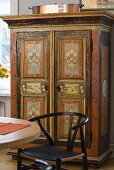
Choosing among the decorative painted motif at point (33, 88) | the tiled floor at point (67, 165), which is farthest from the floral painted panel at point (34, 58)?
the tiled floor at point (67, 165)

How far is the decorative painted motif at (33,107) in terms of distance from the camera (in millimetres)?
4602

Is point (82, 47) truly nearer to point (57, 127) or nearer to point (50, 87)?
point (50, 87)

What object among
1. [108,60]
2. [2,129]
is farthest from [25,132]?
[108,60]

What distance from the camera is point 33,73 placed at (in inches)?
181

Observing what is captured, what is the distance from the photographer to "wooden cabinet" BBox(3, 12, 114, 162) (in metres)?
4.38

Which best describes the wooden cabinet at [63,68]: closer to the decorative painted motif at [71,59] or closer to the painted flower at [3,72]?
the decorative painted motif at [71,59]

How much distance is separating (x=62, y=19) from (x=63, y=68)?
1.79ft

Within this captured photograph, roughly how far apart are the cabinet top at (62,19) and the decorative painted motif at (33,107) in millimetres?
884

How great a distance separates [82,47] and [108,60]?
0.54 m

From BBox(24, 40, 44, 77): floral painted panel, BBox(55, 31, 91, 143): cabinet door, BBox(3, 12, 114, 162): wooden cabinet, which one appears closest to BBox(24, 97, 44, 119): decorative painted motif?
BBox(3, 12, 114, 162): wooden cabinet

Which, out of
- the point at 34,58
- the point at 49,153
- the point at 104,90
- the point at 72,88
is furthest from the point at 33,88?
the point at 49,153

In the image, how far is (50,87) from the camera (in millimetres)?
4539

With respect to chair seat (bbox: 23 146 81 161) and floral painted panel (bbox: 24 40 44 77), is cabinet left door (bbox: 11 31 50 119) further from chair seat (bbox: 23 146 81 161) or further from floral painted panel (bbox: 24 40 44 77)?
chair seat (bbox: 23 146 81 161)

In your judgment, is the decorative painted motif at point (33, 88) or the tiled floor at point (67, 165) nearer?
the tiled floor at point (67, 165)
